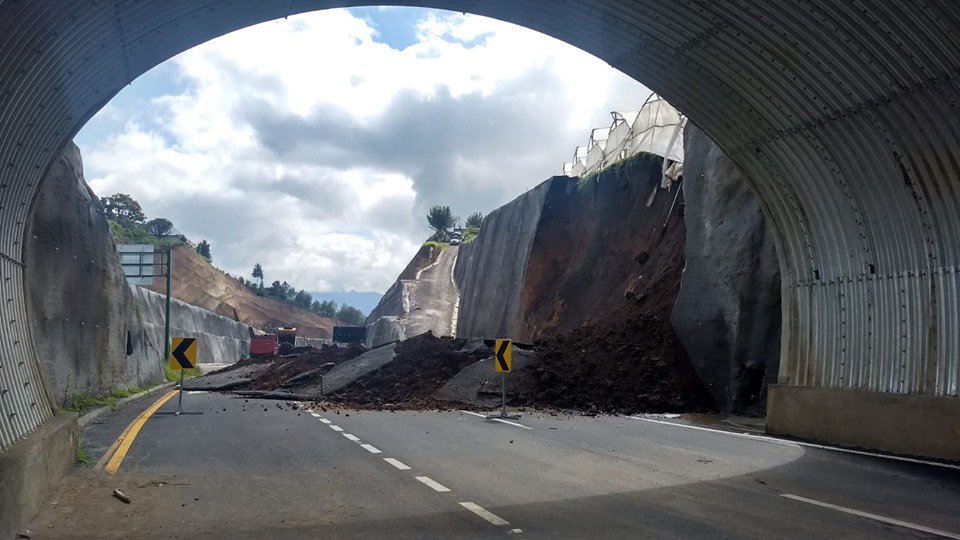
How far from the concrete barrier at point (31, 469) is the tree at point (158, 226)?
352ft

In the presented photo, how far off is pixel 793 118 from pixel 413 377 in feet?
47.9

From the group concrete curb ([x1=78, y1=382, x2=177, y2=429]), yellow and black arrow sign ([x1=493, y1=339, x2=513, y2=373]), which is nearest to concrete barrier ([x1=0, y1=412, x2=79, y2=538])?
concrete curb ([x1=78, y1=382, x2=177, y2=429])

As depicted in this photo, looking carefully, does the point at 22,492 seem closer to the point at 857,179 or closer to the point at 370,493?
the point at 370,493

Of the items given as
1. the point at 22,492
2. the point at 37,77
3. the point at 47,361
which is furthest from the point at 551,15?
the point at 47,361

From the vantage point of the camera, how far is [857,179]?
11.2 metres

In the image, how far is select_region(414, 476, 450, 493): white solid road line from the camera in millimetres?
7641

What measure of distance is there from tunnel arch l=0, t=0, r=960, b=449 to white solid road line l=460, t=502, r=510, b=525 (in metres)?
3.78

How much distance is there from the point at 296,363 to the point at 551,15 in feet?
79.3

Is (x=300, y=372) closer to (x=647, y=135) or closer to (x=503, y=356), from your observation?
(x=503, y=356)

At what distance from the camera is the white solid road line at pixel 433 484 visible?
7641 mm

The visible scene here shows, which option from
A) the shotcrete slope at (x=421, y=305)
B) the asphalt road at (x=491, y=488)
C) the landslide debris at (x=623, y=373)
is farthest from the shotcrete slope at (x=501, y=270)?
the asphalt road at (x=491, y=488)

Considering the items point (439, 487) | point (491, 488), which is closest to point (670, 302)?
point (491, 488)

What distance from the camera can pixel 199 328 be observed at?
53.4 meters

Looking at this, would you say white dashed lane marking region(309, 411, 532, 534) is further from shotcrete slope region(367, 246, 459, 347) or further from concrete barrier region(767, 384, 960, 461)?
shotcrete slope region(367, 246, 459, 347)
